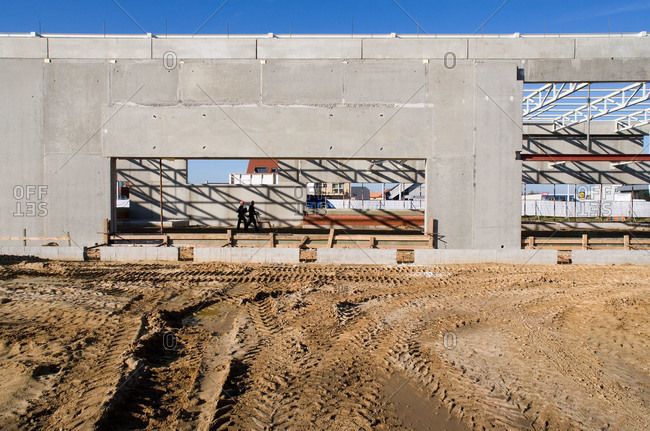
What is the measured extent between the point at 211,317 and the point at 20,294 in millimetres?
4129

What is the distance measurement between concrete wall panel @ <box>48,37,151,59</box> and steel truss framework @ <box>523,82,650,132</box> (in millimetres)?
15821

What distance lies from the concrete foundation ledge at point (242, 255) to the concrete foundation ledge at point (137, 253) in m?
0.98

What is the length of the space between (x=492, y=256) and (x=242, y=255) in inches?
317

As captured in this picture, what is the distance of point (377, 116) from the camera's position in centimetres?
1483

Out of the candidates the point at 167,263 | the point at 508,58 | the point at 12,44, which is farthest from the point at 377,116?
the point at 12,44

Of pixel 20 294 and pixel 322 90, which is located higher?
pixel 322 90

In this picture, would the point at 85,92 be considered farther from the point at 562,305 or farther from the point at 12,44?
the point at 562,305

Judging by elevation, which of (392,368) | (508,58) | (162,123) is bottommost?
(392,368)

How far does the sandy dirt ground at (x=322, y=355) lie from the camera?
4.13 m

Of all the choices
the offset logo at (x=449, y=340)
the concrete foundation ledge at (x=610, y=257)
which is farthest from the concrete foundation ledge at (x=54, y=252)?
the concrete foundation ledge at (x=610, y=257)

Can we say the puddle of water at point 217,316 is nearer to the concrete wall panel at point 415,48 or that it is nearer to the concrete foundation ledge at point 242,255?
the concrete foundation ledge at point 242,255

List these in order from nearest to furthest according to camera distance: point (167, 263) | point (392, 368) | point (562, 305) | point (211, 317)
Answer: point (392, 368)
point (211, 317)
point (562, 305)
point (167, 263)

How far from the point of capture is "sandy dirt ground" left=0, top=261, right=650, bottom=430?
413cm

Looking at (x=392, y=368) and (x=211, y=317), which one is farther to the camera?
(x=211, y=317)
